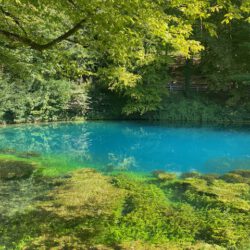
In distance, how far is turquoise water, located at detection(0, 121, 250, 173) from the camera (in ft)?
40.1

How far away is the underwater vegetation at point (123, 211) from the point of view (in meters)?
5.59

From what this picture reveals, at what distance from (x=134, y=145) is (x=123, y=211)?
9261 mm

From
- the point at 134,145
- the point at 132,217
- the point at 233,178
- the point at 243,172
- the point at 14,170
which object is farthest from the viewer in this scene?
the point at 134,145

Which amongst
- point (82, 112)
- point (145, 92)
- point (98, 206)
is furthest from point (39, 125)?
point (98, 206)

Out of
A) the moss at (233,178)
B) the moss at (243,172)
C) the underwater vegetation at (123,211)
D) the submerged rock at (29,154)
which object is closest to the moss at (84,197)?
the underwater vegetation at (123,211)

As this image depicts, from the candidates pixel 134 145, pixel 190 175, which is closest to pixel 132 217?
pixel 190 175

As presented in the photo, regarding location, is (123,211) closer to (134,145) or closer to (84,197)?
(84,197)

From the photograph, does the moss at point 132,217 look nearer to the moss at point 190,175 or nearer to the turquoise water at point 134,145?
the moss at point 190,175

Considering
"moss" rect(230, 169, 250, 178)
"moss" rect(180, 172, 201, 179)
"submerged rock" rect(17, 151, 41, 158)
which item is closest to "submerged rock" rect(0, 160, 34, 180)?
"submerged rock" rect(17, 151, 41, 158)

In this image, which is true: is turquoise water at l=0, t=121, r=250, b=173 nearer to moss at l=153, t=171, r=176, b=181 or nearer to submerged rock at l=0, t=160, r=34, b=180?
moss at l=153, t=171, r=176, b=181

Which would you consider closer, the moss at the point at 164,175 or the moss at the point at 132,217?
the moss at the point at 132,217

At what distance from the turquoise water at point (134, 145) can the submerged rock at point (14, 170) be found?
1.14m

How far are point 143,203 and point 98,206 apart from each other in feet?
2.83

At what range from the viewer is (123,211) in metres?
6.91
